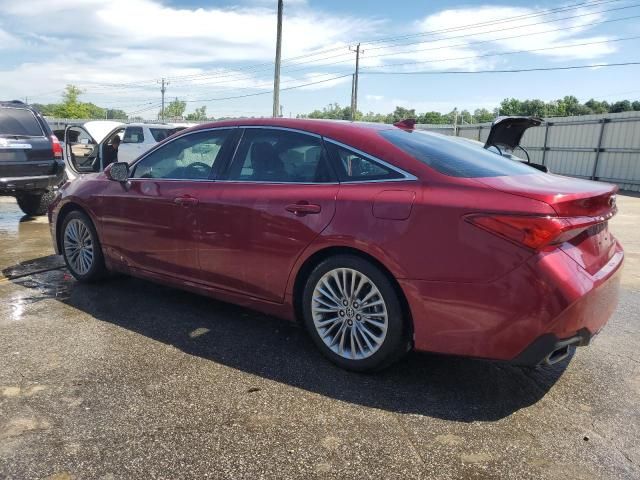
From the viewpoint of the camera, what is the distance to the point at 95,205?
4770 millimetres

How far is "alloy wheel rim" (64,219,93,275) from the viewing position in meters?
4.96

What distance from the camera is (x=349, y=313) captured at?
10.8 ft

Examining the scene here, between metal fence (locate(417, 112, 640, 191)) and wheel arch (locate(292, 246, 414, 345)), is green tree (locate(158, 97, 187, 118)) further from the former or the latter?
wheel arch (locate(292, 246, 414, 345))

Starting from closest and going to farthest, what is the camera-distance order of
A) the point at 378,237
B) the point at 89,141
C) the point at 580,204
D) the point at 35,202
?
1. the point at 580,204
2. the point at 378,237
3. the point at 35,202
4. the point at 89,141

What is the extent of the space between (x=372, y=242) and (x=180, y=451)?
4.84 feet

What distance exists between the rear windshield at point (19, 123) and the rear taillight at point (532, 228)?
301 inches

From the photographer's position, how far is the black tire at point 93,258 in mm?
4867

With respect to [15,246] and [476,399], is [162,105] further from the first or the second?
[476,399]

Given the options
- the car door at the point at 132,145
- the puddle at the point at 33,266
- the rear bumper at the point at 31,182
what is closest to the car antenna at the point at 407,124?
the puddle at the point at 33,266

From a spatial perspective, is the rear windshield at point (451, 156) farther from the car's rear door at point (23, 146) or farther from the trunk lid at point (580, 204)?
the car's rear door at point (23, 146)

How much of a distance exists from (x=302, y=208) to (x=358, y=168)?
0.43 meters

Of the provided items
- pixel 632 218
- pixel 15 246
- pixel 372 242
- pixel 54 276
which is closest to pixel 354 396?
pixel 372 242

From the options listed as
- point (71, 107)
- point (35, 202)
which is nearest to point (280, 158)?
point (35, 202)

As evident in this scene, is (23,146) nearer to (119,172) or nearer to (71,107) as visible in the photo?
(119,172)
